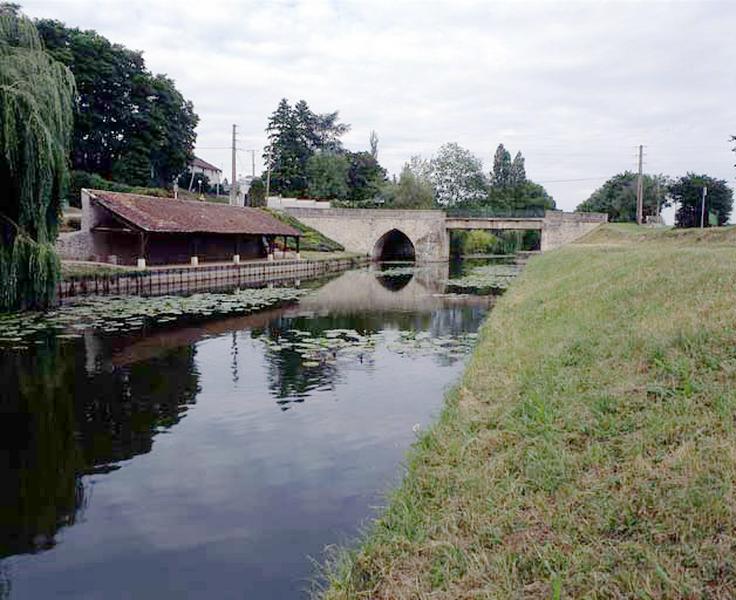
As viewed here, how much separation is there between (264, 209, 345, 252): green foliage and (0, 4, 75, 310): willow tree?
2947 cm

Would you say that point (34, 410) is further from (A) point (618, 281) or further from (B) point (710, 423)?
(A) point (618, 281)

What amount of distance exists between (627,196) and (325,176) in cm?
3026

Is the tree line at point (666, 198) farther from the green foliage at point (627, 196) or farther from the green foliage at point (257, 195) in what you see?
the green foliage at point (257, 195)

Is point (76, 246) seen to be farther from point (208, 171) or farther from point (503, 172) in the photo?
point (503, 172)

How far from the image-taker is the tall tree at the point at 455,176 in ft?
219

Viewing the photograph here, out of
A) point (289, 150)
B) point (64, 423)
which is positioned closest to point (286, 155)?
point (289, 150)

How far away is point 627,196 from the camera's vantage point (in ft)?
200

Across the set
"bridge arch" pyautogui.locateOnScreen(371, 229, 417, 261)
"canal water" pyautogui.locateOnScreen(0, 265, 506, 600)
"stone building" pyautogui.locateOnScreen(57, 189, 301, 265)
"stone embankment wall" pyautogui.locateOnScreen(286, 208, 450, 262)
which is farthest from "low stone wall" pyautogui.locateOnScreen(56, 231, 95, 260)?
"bridge arch" pyautogui.locateOnScreen(371, 229, 417, 261)

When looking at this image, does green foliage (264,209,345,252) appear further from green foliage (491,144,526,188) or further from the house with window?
green foliage (491,144,526,188)

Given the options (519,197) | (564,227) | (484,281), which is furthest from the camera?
(519,197)

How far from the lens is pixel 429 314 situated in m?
18.9

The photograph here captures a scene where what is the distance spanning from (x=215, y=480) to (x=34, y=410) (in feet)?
12.8

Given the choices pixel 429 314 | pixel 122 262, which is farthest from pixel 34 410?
pixel 122 262

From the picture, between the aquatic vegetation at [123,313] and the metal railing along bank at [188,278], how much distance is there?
35.3 inches
